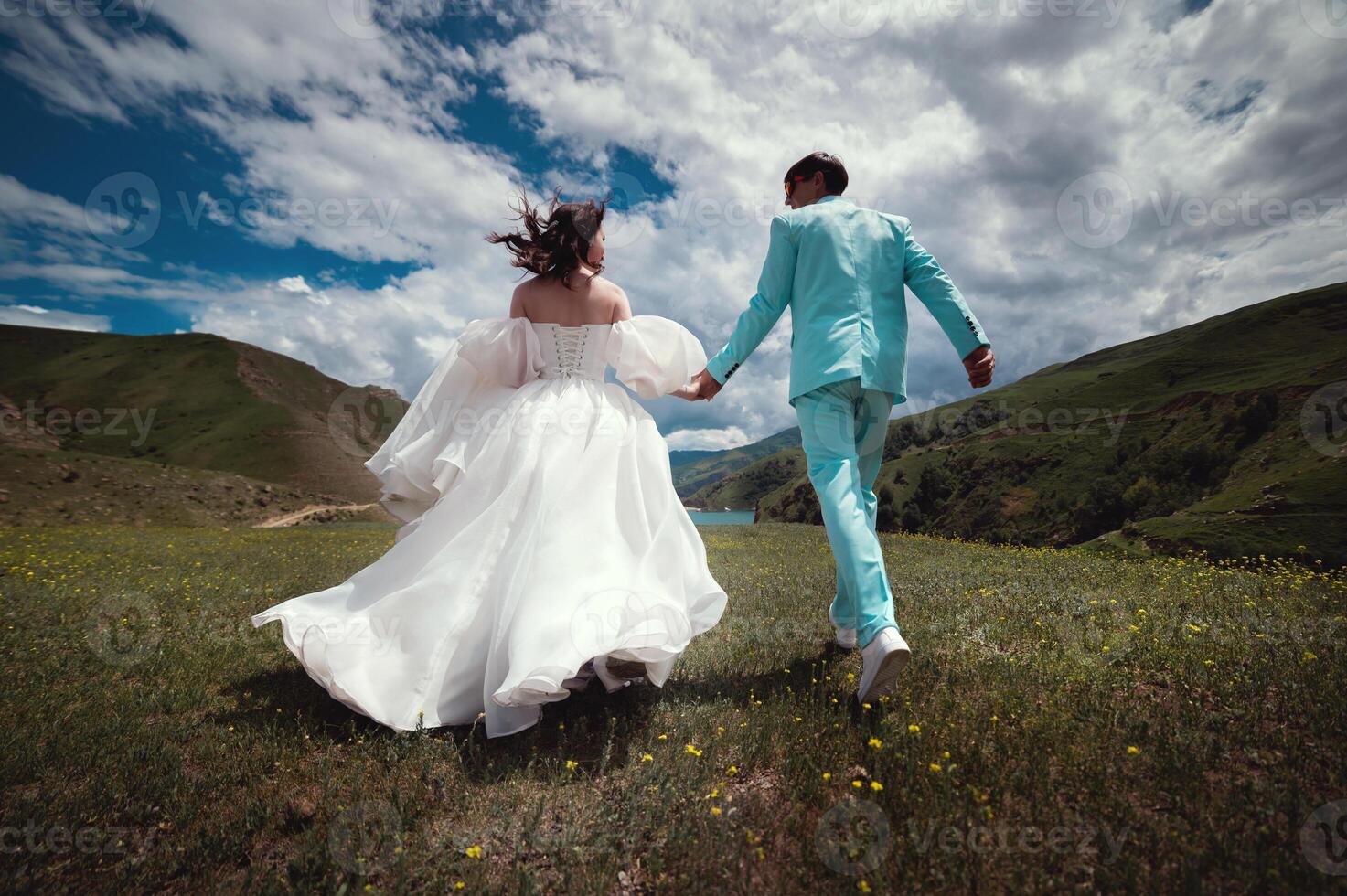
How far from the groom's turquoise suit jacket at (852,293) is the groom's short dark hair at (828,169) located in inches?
12.1

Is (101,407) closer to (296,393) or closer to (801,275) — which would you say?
(296,393)

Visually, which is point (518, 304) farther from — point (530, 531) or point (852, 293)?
point (852, 293)

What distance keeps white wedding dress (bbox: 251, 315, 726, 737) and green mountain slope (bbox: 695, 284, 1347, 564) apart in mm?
12701

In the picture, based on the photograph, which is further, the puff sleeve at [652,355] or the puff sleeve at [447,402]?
the puff sleeve at [652,355]

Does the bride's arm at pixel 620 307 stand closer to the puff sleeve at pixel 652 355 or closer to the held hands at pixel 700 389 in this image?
the puff sleeve at pixel 652 355

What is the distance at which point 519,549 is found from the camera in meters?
4.29

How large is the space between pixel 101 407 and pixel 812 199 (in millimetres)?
163335

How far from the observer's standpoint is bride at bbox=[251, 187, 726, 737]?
152 inches

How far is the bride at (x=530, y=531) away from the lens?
3.86m

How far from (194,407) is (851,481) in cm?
15451

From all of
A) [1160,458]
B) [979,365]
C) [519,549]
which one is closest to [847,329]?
[979,365]

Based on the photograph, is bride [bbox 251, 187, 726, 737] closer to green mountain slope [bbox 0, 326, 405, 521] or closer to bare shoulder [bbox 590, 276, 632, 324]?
bare shoulder [bbox 590, 276, 632, 324]

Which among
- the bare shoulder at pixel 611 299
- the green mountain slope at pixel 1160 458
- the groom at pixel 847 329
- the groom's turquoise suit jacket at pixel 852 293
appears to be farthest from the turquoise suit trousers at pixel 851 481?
the green mountain slope at pixel 1160 458

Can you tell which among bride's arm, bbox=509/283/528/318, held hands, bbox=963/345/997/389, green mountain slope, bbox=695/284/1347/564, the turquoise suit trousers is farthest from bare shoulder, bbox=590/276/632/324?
green mountain slope, bbox=695/284/1347/564
